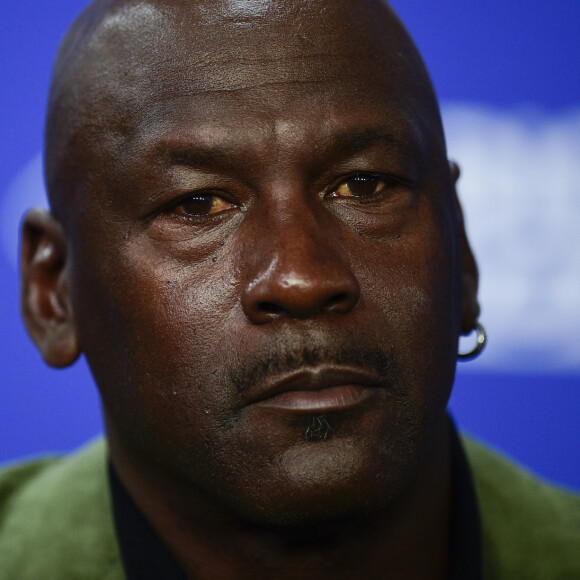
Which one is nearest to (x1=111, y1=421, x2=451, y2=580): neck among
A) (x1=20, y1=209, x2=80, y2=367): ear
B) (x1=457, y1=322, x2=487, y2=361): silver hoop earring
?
(x1=457, y1=322, x2=487, y2=361): silver hoop earring

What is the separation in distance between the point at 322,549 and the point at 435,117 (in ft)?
2.29

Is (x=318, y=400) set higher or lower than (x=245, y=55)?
lower

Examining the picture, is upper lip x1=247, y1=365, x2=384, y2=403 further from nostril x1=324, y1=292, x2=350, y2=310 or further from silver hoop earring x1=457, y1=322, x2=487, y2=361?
silver hoop earring x1=457, y1=322, x2=487, y2=361

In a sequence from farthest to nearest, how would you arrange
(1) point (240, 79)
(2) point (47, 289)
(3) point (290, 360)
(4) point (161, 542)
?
1. (2) point (47, 289)
2. (4) point (161, 542)
3. (1) point (240, 79)
4. (3) point (290, 360)

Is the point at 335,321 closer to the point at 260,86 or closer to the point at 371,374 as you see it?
the point at 371,374

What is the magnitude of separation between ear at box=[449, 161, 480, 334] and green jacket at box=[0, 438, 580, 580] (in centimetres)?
36

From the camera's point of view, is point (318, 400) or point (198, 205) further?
point (198, 205)

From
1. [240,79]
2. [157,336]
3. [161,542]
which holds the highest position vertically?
[240,79]

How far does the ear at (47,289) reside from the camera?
4.59ft

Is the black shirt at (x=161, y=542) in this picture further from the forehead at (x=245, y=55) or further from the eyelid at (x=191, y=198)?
the forehead at (x=245, y=55)

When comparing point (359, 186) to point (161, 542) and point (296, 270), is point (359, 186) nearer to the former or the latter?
point (296, 270)

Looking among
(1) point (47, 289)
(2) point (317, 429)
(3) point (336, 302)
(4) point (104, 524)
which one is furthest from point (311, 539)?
(1) point (47, 289)

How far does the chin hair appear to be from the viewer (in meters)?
1.09

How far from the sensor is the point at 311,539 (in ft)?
3.98
